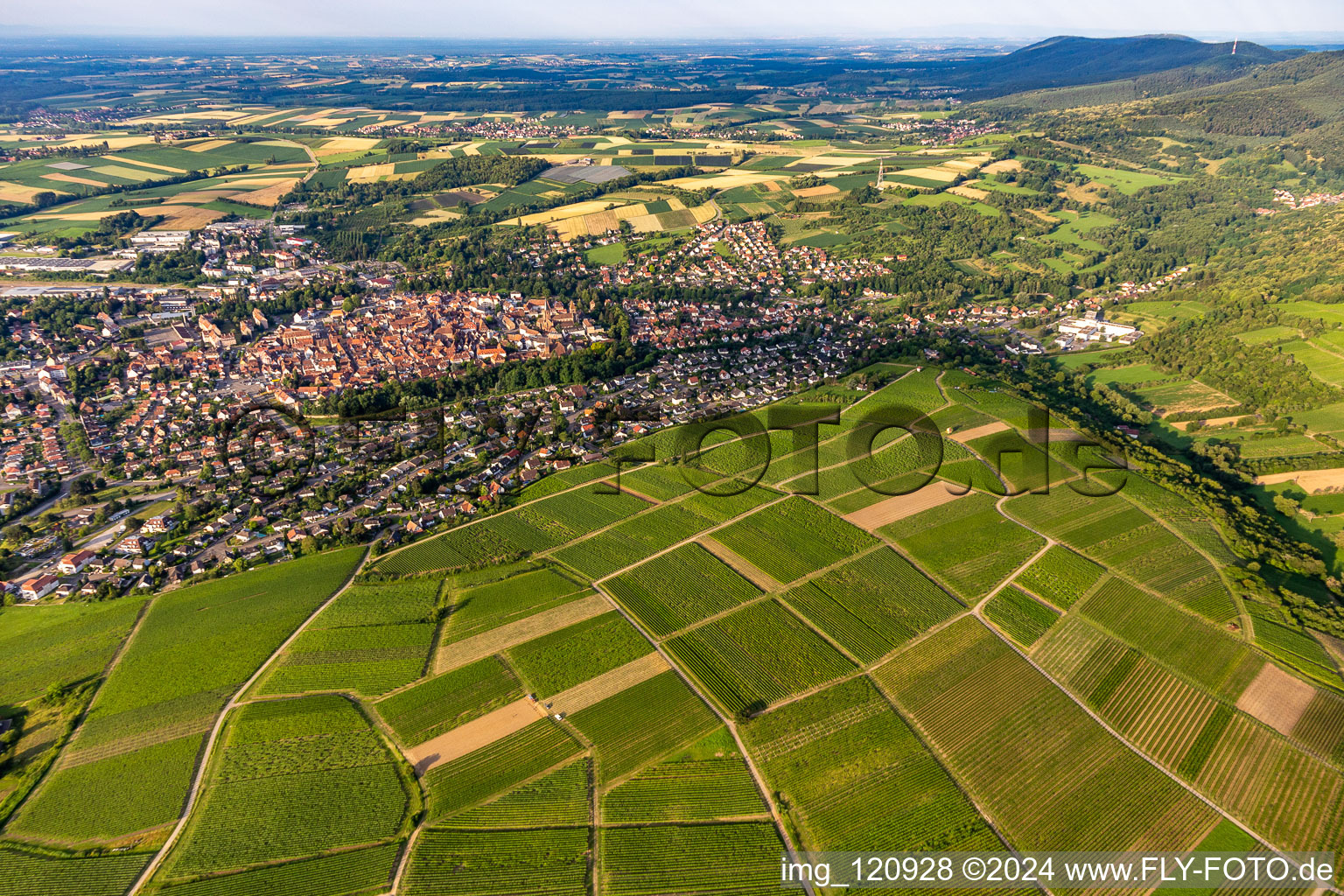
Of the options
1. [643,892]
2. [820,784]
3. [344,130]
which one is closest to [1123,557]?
[820,784]

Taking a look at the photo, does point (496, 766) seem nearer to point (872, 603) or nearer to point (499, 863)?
point (499, 863)

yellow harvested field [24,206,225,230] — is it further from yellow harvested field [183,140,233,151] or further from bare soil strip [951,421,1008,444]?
bare soil strip [951,421,1008,444]

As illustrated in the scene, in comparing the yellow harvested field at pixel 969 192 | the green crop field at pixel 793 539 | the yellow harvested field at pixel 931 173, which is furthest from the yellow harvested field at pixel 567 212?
the green crop field at pixel 793 539

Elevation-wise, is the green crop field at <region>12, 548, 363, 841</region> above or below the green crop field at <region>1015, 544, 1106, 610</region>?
below

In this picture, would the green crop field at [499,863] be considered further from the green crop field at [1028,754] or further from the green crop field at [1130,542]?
the green crop field at [1130,542]

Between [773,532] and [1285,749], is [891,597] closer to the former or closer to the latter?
[773,532]

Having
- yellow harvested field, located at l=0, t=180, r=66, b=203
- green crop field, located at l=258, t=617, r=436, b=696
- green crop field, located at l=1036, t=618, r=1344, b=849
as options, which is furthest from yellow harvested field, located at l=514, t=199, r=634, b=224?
green crop field, located at l=1036, t=618, r=1344, b=849
